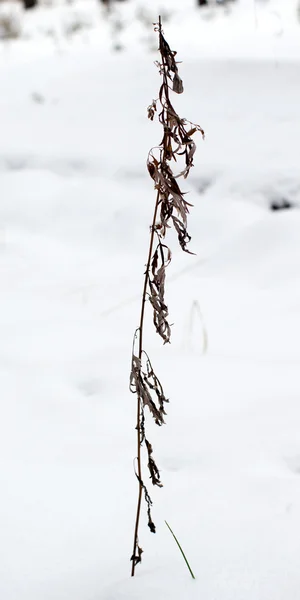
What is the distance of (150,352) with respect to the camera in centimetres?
157

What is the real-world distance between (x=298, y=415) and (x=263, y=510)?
28 centimetres

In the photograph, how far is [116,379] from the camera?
4.65ft

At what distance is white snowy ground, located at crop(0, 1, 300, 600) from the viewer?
897 millimetres

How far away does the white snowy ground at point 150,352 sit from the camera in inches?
35.3

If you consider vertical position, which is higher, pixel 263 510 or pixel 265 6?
pixel 265 6

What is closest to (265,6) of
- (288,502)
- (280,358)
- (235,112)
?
(235,112)

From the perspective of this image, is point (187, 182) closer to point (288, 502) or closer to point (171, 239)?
point (171, 239)

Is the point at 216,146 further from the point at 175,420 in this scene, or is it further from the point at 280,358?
the point at 175,420

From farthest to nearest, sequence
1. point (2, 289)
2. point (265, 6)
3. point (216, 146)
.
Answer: point (265, 6), point (216, 146), point (2, 289)

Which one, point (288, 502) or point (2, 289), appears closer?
point (288, 502)

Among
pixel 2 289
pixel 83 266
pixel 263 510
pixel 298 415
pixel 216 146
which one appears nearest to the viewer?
pixel 263 510

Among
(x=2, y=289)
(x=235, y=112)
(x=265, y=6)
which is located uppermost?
(x=265, y=6)

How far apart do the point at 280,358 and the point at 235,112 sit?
7.05 ft

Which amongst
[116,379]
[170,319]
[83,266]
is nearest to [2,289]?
[83,266]
